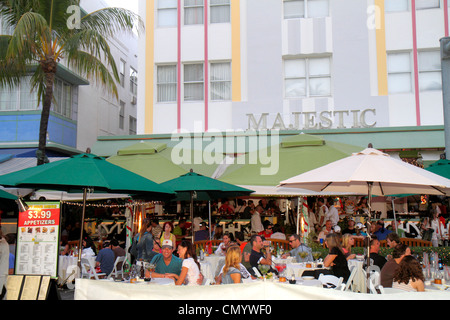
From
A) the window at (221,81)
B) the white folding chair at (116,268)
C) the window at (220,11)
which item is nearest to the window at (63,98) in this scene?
the window at (221,81)

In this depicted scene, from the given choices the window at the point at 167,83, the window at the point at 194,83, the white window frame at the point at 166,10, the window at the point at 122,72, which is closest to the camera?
the window at the point at 194,83

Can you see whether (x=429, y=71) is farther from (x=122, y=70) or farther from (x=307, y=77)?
(x=122, y=70)

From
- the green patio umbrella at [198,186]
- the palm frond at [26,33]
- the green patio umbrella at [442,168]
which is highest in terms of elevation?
the palm frond at [26,33]

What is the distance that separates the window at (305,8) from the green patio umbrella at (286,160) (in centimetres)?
763

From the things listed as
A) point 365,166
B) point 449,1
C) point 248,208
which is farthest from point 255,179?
point 449,1

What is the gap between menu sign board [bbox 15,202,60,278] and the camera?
26.3 ft

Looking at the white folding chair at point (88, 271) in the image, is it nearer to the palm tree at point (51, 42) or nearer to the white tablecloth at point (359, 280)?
the palm tree at point (51, 42)

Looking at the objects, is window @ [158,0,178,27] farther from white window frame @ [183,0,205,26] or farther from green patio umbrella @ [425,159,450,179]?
green patio umbrella @ [425,159,450,179]

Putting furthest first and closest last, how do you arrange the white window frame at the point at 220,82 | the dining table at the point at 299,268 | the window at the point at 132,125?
the window at the point at 132,125 < the white window frame at the point at 220,82 < the dining table at the point at 299,268

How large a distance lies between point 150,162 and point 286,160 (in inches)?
170

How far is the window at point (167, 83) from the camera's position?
19859 millimetres

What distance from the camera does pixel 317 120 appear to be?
712 inches

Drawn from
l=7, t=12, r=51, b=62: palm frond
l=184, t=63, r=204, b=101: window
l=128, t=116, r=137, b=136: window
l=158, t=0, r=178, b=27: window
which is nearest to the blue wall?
l=184, t=63, r=204, b=101: window

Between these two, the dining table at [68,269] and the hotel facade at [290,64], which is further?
the hotel facade at [290,64]
